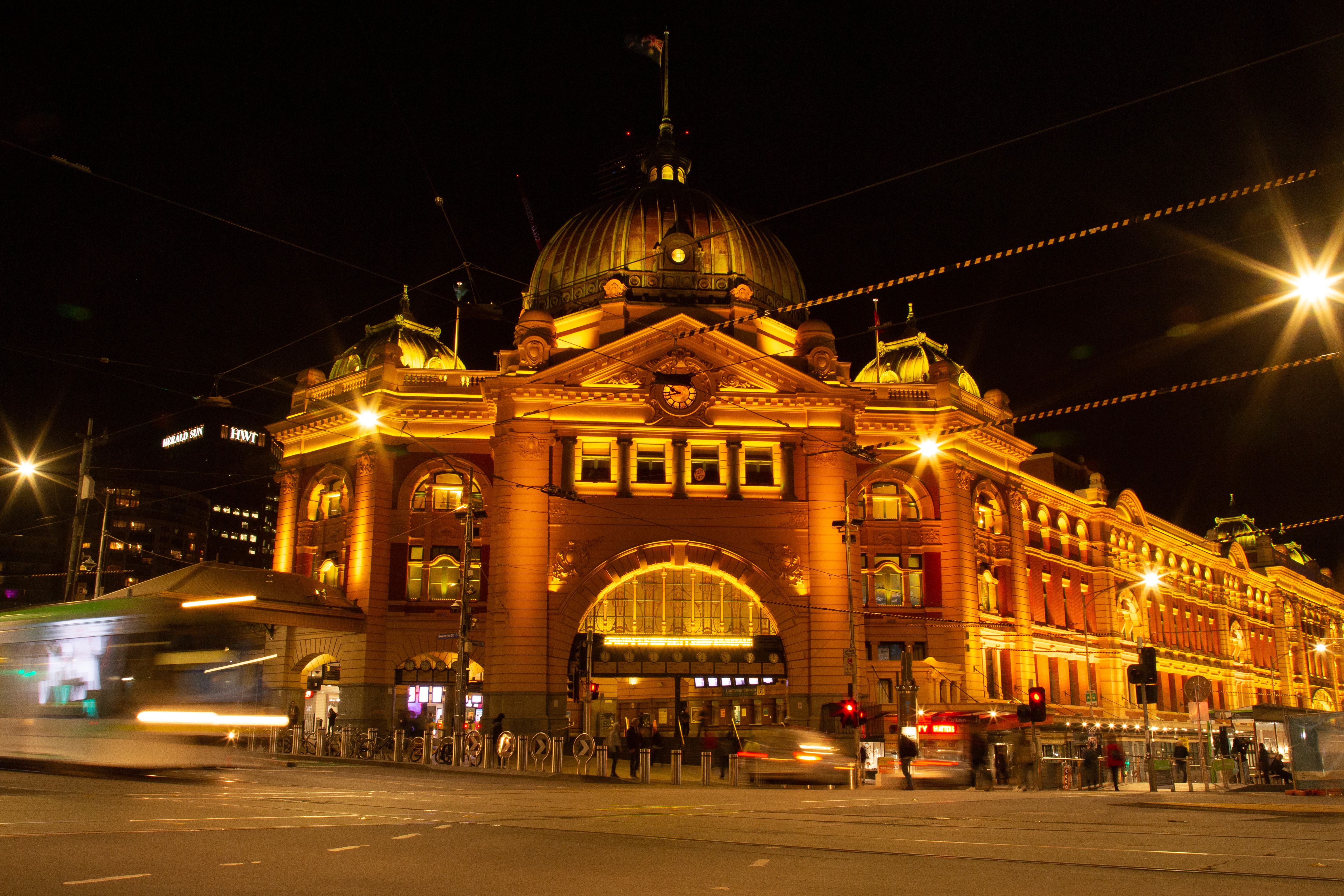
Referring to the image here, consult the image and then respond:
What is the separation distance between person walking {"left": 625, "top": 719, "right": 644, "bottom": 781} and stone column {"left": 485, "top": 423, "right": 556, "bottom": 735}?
7.30 meters

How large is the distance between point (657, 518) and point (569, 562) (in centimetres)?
393

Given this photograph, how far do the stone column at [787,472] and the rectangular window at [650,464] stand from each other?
15.5 feet

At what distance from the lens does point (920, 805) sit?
23.4 meters

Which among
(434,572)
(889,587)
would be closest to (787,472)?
(889,587)

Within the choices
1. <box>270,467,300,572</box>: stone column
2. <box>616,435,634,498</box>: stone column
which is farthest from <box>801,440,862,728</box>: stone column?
<box>270,467,300,572</box>: stone column

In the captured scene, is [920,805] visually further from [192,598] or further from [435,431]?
[435,431]

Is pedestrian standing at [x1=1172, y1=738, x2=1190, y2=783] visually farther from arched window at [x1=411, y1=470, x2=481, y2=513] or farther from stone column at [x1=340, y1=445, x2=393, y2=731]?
stone column at [x1=340, y1=445, x2=393, y2=731]

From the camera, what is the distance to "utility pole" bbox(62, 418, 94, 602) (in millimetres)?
34031

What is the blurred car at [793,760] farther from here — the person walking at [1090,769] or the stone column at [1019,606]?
the stone column at [1019,606]

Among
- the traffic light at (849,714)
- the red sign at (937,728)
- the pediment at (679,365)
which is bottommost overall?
the red sign at (937,728)

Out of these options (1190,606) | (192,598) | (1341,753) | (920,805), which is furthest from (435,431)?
(1190,606)

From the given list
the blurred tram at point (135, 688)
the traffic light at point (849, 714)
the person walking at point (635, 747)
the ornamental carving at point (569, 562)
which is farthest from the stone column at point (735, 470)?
the blurred tram at point (135, 688)

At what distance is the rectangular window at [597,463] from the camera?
4844 cm

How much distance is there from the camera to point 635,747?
37.3 m
